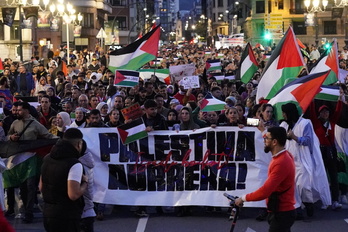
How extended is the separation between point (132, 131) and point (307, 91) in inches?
98.0

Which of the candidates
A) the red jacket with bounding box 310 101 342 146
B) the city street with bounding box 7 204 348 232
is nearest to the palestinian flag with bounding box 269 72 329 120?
the red jacket with bounding box 310 101 342 146

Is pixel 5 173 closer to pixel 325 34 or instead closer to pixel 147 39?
pixel 147 39

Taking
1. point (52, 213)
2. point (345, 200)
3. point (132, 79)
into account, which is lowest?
point (345, 200)

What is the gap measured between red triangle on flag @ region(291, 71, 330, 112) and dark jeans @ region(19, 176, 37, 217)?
147 inches

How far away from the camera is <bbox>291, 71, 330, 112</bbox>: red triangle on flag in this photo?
10.7 metres

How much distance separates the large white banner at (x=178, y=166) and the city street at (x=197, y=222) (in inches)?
9.4

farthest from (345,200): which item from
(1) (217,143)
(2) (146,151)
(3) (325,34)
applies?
(3) (325,34)

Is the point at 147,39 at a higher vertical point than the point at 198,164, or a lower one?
higher

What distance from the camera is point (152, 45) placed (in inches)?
684

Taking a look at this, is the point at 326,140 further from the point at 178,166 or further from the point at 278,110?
the point at 178,166

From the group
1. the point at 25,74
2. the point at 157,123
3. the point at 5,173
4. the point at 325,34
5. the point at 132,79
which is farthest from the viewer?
the point at 325,34

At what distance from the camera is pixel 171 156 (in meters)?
11.3

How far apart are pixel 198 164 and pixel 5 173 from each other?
2.66 metres

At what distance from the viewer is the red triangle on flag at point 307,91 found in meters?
10.7
